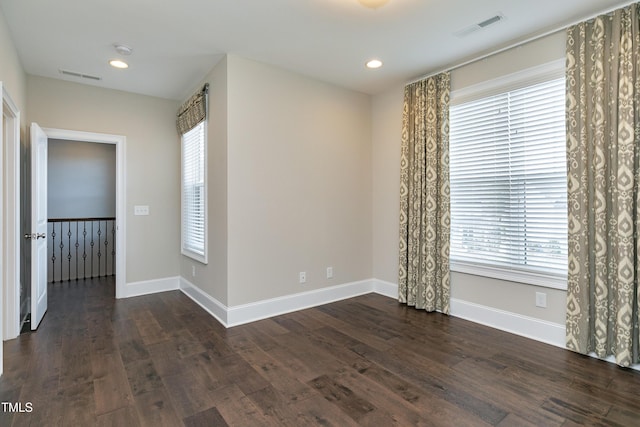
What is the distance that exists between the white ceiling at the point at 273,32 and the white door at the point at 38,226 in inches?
35.7

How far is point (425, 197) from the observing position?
378cm

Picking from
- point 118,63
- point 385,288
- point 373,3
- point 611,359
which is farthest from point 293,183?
point 611,359

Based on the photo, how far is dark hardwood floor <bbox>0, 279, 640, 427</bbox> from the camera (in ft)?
6.31

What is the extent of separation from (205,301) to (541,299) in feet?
11.3

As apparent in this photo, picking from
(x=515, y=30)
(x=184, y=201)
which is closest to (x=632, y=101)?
(x=515, y=30)

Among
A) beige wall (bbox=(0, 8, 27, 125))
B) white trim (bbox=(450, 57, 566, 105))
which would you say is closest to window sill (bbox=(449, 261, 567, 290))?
white trim (bbox=(450, 57, 566, 105))

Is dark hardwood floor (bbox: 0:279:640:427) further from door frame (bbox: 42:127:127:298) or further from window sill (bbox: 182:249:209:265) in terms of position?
door frame (bbox: 42:127:127:298)

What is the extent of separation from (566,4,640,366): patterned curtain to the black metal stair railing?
6814mm

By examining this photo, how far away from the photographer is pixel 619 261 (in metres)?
2.42

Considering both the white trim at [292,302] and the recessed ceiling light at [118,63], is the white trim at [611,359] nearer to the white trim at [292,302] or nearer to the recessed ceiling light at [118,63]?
the white trim at [292,302]

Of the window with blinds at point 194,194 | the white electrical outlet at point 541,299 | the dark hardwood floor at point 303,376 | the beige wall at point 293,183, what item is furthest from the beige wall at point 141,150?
the white electrical outlet at point 541,299

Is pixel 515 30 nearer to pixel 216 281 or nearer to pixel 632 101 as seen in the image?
pixel 632 101

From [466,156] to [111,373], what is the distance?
3.73m

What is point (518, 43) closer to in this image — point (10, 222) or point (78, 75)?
point (78, 75)
